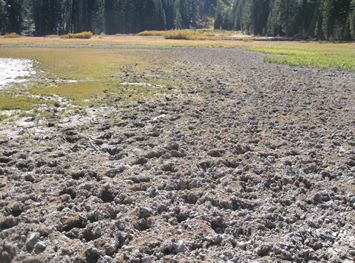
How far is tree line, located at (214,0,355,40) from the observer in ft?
239

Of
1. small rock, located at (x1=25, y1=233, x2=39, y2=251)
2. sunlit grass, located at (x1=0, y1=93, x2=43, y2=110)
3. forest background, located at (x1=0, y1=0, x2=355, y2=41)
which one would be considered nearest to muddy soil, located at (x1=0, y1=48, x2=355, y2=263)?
small rock, located at (x1=25, y1=233, x2=39, y2=251)

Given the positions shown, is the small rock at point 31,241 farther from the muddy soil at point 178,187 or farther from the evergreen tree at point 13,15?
the evergreen tree at point 13,15

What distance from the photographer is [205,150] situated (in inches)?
300

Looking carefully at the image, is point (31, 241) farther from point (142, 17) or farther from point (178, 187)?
point (142, 17)

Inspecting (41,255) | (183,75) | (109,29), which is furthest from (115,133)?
Result: (109,29)

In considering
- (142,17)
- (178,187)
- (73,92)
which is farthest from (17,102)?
(142,17)

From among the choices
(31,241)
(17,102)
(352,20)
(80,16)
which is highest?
(80,16)

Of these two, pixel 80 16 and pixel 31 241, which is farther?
pixel 80 16

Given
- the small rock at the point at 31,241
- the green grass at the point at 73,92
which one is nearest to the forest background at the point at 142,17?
the green grass at the point at 73,92

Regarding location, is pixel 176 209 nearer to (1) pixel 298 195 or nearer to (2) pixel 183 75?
(1) pixel 298 195

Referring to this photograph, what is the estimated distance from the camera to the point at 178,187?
5.81m

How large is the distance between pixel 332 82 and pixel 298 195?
15.6m

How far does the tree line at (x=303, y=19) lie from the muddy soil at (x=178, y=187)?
238 feet

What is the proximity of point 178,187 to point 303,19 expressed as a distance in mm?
101020
